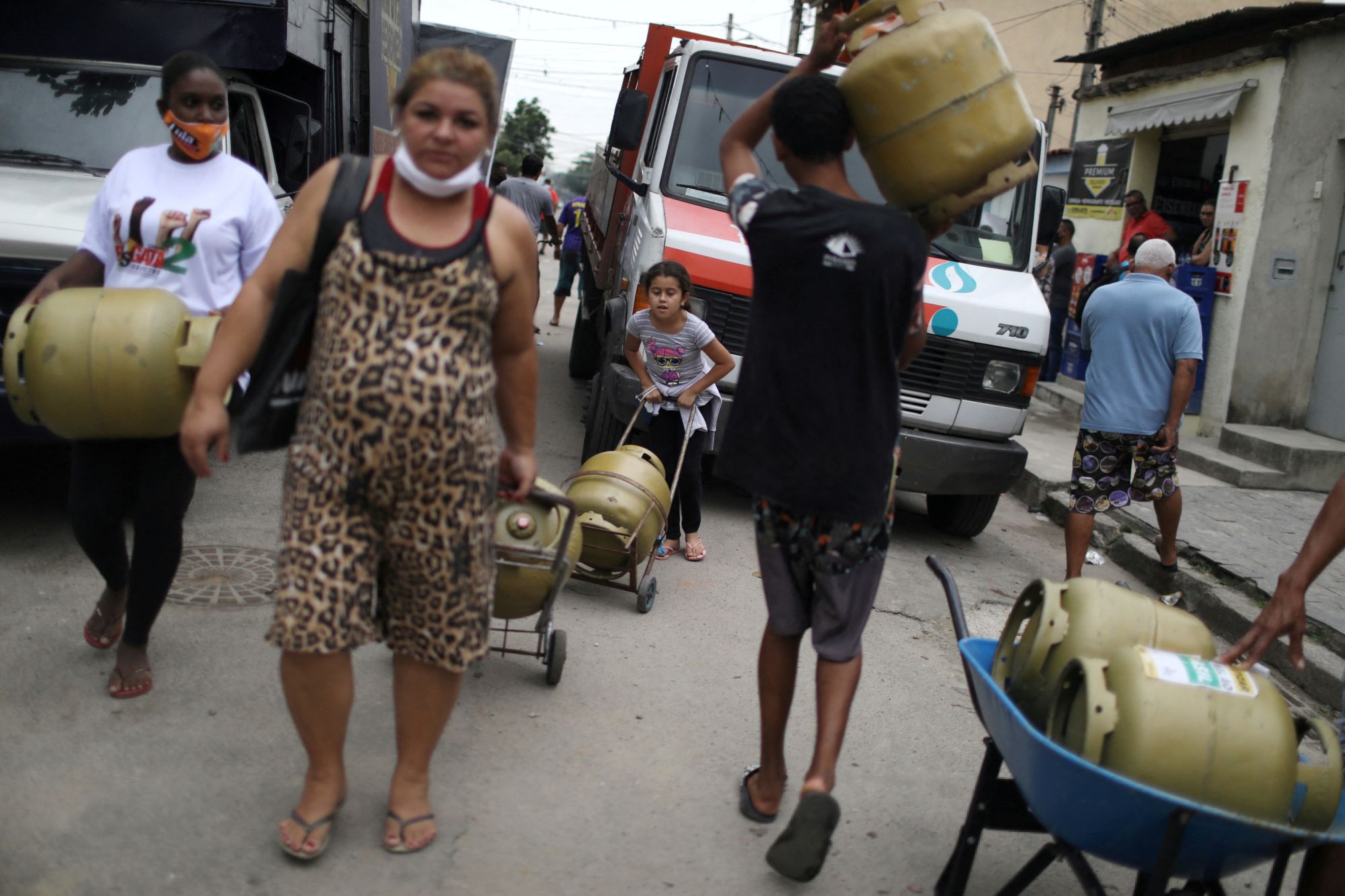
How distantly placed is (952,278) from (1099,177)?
8021 mm

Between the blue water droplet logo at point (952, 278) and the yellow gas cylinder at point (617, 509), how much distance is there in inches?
94.7

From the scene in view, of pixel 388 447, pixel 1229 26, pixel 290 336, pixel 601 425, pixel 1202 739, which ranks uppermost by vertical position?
pixel 1229 26

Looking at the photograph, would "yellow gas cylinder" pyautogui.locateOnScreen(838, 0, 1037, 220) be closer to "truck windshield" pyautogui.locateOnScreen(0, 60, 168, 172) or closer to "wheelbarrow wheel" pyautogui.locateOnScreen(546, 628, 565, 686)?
"wheelbarrow wheel" pyautogui.locateOnScreen(546, 628, 565, 686)

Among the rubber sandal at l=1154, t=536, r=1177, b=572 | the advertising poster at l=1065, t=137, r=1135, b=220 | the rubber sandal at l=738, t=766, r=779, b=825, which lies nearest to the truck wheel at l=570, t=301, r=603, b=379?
the rubber sandal at l=1154, t=536, r=1177, b=572

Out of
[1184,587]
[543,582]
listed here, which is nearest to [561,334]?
[1184,587]

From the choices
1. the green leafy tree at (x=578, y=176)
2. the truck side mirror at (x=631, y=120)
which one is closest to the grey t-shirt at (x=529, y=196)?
the truck side mirror at (x=631, y=120)

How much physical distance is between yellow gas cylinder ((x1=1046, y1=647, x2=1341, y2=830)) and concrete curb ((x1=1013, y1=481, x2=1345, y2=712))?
94.1 inches

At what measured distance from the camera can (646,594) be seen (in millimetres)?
5129

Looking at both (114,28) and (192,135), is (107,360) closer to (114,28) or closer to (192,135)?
(192,135)

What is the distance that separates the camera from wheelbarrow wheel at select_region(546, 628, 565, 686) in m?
4.12

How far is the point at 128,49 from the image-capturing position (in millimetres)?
6406

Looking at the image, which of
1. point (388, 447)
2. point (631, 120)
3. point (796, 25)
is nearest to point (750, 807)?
point (388, 447)

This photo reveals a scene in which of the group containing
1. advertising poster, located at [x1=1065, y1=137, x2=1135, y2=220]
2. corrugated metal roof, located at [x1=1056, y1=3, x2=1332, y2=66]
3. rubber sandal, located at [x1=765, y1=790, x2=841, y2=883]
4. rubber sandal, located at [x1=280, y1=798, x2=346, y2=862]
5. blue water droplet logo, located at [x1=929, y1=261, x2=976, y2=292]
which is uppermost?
corrugated metal roof, located at [x1=1056, y1=3, x2=1332, y2=66]

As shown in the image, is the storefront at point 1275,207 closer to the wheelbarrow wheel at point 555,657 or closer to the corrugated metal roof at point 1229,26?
the corrugated metal roof at point 1229,26
